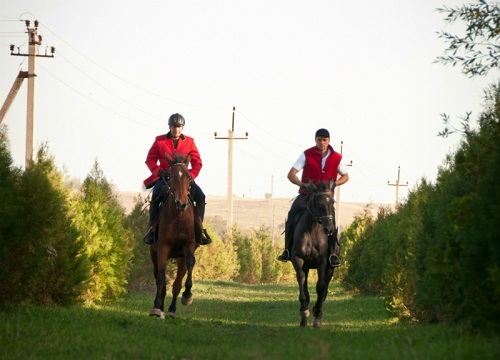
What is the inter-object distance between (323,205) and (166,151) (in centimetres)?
379

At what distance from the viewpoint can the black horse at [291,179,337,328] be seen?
1531 centimetres

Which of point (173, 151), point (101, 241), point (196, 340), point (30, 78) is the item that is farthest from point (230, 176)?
point (196, 340)

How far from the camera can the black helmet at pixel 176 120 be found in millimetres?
16797

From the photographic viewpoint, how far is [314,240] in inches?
621

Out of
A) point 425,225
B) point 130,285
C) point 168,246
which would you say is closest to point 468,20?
point 425,225

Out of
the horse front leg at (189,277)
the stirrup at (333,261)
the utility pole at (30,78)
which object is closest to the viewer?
the stirrup at (333,261)

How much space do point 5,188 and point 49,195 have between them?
5.44 feet

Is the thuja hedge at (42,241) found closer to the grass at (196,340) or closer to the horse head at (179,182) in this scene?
the grass at (196,340)

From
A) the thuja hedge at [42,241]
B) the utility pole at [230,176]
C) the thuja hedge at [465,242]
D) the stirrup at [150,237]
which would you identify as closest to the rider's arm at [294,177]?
the thuja hedge at [465,242]

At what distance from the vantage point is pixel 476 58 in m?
11.5

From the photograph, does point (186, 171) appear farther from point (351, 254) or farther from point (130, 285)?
point (351, 254)

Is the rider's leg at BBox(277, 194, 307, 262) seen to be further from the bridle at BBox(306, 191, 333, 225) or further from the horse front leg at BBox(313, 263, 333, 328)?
the horse front leg at BBox(313, 263, 333, 328)

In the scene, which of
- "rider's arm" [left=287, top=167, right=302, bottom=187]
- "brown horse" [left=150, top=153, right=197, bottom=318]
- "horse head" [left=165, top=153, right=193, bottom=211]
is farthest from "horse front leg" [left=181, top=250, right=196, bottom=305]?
"rider's arm" [left=287, top=167, right=302, bottom=187]

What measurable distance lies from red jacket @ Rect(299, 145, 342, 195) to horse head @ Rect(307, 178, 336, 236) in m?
1.12
